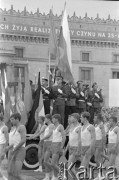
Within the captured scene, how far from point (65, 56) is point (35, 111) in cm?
246

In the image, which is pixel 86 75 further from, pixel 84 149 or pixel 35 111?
pixel 84 149

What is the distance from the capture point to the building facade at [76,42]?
61.6ft

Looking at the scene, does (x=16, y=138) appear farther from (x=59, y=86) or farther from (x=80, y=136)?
(x=59, y=86)

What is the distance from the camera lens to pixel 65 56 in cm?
1605

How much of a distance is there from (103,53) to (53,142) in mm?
14761

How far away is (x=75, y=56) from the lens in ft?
93.2

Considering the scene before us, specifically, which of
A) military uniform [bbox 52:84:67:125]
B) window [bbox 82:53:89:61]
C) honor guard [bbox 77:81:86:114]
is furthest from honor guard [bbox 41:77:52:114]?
window [bbox 82:53:89:61]

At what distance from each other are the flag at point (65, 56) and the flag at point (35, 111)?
1.54 m

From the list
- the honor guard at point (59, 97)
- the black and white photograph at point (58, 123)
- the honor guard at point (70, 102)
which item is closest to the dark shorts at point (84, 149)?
the black and white photograph at point (58, 123)

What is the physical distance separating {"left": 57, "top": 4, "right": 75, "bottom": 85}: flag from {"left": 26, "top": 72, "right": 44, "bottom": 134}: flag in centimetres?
154

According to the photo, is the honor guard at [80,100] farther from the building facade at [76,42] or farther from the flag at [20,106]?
the building facade at [76,42]

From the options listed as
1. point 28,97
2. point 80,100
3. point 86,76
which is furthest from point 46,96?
point 86,76

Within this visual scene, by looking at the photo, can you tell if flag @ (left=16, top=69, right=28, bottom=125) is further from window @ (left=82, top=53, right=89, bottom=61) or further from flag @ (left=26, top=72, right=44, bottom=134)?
window @ (left=82, top=53, right=89, bottom=61)

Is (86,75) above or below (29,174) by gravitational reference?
above
